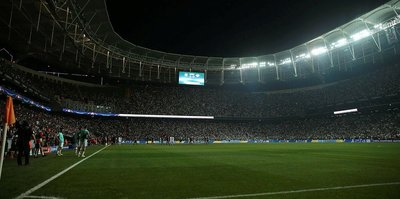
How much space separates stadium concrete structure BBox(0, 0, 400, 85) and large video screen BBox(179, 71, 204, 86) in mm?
6582

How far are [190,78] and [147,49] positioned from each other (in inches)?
431

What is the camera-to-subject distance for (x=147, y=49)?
5503 centimetres

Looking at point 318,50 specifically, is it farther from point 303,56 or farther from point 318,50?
Result: point 303,56

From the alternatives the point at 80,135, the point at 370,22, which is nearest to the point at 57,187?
the point at 80,135

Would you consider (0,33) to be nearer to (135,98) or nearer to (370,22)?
(135,98)

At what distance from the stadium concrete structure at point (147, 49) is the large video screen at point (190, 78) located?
658cm

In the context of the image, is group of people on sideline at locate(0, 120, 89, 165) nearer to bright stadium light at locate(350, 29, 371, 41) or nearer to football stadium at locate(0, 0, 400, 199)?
football stadium at locate(0, 0, 400, 199)

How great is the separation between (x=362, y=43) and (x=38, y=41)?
5476 centimetres

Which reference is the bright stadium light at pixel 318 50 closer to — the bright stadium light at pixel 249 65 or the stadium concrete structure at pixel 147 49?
the stadium concrete structure at pixel 147 49

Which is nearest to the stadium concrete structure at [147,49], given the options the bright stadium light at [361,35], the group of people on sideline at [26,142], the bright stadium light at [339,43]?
the bright stadium light at [361,35]

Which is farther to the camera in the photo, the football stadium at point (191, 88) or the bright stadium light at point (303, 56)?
the bright stadium light at point (303, 56)

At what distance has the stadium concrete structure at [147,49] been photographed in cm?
2844

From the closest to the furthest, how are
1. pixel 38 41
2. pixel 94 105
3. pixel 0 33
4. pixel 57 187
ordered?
pixel 57 187, pixel 0 33, pixel 38 41, pixel 94 105

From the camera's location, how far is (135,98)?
6506 centimetres
